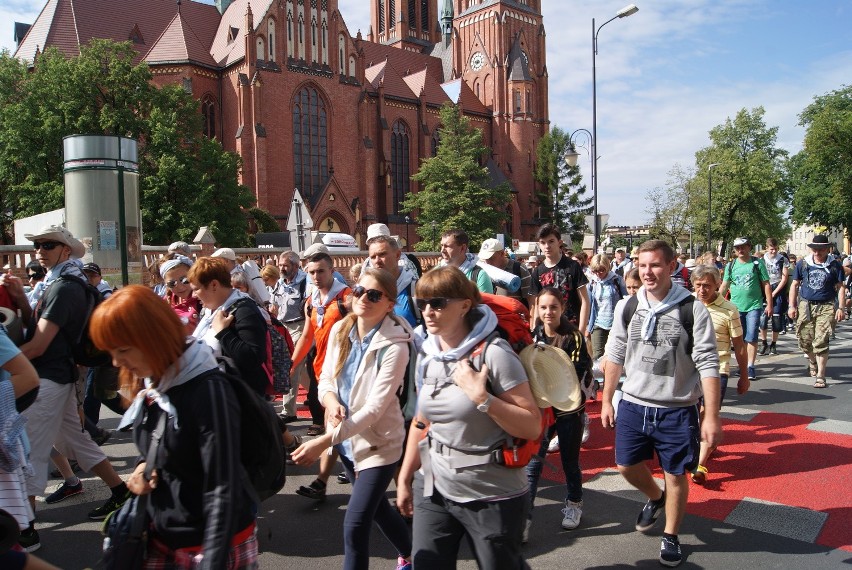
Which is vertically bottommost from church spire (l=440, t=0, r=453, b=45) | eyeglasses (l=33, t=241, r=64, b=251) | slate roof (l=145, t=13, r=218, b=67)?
eyeglasses (l=33, t=241, r=64, b=251)

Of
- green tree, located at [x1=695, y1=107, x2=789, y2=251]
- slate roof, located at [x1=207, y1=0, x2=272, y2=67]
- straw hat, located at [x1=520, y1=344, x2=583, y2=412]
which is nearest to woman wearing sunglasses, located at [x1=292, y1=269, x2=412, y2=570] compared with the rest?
straw hat, located at [x1=520, y1=344, x2=583, y2=412]

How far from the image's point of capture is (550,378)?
2695mm

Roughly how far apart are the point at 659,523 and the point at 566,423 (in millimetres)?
930

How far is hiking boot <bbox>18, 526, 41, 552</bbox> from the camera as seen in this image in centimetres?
404

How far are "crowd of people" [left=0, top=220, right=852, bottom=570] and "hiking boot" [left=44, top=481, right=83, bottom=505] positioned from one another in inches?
0.9

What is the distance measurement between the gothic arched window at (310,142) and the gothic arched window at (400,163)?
783 cm

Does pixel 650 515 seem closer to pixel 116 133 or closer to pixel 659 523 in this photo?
pixel 659 523

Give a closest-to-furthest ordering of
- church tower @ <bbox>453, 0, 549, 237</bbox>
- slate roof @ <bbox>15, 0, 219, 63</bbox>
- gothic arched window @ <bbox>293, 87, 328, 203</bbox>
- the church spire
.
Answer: slate roof @ <bbox>15, 0, 219, 63</bbox> < gothic arched window @ <bbox>293, 87, 328, 203</bbox> < church tower @ <bbox>453, 0, 549, 237</bbox> < the church spire

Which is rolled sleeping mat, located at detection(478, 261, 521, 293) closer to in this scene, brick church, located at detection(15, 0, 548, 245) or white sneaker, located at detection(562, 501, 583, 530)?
white sneaker, located at detection(562, 501, 583, 530)

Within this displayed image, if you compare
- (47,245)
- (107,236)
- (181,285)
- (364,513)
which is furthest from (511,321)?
(107,236)

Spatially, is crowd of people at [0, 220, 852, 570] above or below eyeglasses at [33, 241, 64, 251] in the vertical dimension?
below

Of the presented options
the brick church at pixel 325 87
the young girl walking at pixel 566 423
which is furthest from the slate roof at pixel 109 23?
the young girl walking at pixel 566 423

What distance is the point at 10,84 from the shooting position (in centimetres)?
3341

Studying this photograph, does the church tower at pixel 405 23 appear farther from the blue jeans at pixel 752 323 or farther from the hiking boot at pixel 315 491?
the hiking boot at pixel 315 491
